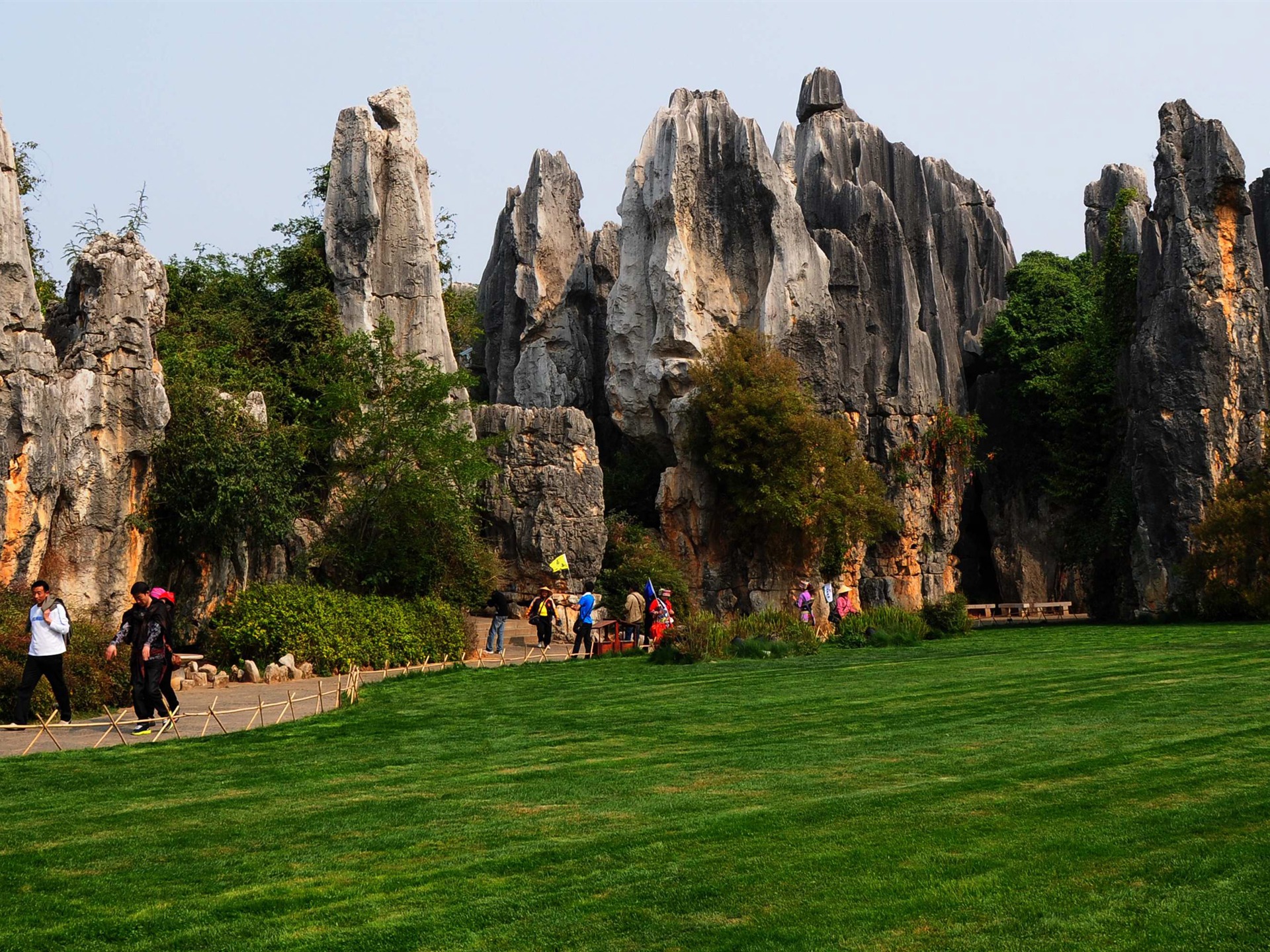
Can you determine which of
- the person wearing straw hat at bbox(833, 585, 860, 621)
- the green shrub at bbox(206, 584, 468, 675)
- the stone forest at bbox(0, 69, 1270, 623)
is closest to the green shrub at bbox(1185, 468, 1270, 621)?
the stone forest at bbox(0, 69, 1270, 623)

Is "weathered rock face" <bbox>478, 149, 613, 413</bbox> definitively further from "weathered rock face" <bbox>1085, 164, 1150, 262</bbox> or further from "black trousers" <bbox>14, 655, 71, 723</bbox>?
"black trousers" <bbox>14, 655, 71, 723</bbox>

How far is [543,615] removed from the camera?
2606cm

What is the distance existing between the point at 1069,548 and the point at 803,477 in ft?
32.4

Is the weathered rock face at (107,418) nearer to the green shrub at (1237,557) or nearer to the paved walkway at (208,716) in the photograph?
the paved walkway at (208,716)

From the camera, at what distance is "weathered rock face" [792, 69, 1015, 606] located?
40.3 meters

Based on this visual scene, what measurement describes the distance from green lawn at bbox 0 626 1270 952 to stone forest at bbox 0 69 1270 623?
1041cm

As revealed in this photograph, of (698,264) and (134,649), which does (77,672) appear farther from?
(698,264)

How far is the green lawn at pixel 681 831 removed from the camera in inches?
239

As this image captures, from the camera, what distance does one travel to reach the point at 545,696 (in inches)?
643

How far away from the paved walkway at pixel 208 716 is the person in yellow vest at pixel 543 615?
572 cm

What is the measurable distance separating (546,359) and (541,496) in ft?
38.4

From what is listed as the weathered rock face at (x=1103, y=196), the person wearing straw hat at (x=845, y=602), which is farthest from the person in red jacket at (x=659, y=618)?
the weathered rock face at (x=1103, y=196)

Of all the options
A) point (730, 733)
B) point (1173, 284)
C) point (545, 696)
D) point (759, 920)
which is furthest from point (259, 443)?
point (1173, 284)

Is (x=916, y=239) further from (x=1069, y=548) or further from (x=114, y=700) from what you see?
(x=114, y=700)
